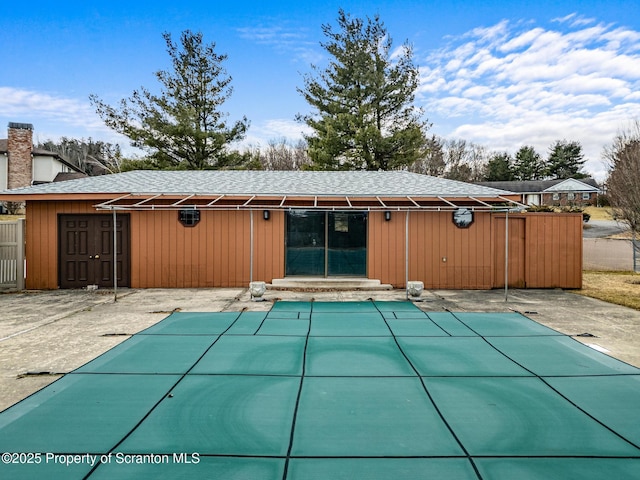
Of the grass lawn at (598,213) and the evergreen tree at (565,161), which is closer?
the grass lawn at (598,213)

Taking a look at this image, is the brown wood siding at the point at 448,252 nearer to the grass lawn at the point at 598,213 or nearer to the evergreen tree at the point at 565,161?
the grass lawn at the point at 598,213

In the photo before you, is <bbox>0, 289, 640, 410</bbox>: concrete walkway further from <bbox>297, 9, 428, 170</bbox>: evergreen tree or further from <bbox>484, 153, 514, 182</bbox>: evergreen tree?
<bbox>484, 153, 514, 182</bbox>: evergreen tree

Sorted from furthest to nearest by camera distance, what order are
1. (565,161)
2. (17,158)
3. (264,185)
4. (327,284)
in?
(565,161) < (17,158) < (264,185) < (327,284)

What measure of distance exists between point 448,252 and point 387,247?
162 cm

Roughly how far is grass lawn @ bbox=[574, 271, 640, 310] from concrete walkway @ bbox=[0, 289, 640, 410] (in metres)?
0.50

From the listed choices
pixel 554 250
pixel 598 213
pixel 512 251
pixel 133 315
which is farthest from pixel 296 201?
pixel 598 213

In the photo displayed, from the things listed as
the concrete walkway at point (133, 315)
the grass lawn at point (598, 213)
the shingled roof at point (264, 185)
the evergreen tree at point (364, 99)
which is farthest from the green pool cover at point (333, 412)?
the grass lawn at point (598, 213)

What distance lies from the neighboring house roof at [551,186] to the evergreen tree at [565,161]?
388cm

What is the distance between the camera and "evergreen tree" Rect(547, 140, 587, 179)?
4666 cm

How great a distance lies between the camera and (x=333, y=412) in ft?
10.8

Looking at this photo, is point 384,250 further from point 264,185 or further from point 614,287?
point 614,287

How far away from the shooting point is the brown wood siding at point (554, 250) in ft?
31.2

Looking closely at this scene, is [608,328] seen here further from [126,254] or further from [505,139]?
[505,139]

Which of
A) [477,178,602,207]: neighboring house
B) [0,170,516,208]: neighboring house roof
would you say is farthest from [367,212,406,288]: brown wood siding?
[477,178,602,207]: neighboring house
